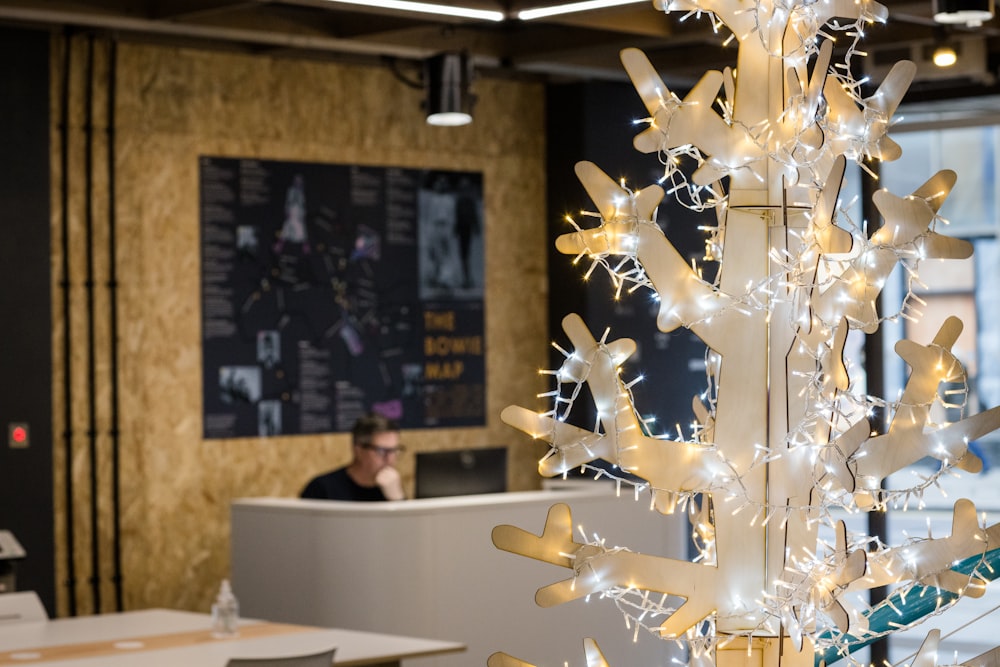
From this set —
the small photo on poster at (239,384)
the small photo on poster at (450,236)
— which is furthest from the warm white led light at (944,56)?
the small photo on poster at (239,384)

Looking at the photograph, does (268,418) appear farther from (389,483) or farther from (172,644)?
(172,644)

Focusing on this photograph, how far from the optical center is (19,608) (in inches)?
197

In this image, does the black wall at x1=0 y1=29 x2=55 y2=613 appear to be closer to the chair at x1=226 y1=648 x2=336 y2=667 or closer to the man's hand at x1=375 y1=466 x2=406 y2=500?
the man's hand at x1=375 y1=466 x2=406 y2=500

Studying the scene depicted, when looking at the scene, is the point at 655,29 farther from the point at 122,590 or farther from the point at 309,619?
the point at 122,590

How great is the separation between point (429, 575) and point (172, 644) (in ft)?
4.85

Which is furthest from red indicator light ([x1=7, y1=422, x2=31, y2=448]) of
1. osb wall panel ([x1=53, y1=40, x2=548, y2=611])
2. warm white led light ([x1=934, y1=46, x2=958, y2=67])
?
warm white led light ([x1=934, y1=46, x2=958, y2=67])

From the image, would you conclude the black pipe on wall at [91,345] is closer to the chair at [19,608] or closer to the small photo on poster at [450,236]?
the chair at [19,608]

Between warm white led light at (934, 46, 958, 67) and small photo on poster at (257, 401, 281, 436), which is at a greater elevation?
warm white led light at (934, 46, 958, 67)

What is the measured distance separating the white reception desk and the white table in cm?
90

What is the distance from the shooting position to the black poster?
725 centimetres

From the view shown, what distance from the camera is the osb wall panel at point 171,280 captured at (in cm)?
677

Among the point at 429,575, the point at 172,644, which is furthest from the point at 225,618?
the point at 429,575

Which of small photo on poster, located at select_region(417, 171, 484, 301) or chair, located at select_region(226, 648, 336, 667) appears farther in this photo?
small photo on poster, located at select_region(417, 171, 484, 301)

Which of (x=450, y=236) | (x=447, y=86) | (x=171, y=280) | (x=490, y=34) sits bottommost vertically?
(x=171, y=280)
